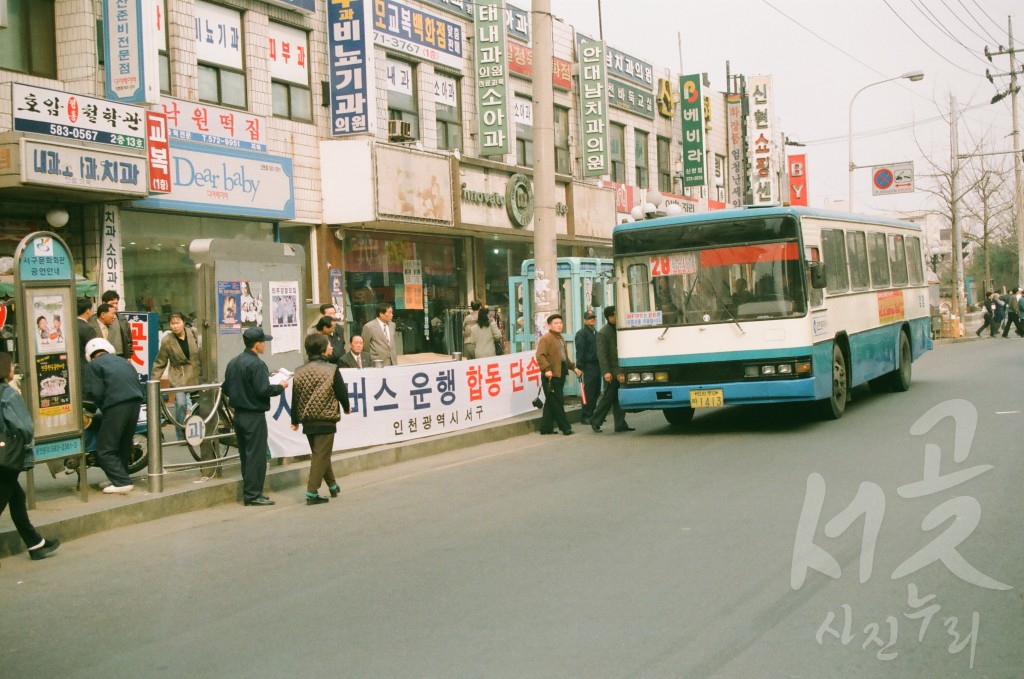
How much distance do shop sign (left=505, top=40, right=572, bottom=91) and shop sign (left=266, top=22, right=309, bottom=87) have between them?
21.1ft

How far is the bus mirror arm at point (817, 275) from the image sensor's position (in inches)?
528

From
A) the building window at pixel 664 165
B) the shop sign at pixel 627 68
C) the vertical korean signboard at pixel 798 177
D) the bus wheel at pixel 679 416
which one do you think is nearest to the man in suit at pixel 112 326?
the bus wheel at pixel 679 416

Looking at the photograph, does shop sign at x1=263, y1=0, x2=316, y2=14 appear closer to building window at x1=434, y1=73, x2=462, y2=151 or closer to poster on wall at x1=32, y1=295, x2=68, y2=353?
building window at x1=434, y1=73, x2=462, y2=151

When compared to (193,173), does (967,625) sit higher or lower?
lower

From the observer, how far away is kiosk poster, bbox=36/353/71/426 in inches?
378

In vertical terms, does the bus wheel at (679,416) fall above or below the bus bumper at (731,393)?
below

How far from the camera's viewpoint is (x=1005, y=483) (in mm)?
9156

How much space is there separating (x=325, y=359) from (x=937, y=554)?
625 centimetres

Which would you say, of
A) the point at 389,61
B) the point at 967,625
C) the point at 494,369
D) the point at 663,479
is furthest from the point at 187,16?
the point at 967,625

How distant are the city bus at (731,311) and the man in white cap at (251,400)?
542 centimetres

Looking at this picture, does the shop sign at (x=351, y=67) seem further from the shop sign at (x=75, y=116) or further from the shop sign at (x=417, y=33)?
the shop sign at (x=75, y=116)

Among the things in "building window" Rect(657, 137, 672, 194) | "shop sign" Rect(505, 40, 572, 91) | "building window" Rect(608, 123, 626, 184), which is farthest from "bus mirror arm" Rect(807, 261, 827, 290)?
"building window" Rect(657, 137, 672, 194)

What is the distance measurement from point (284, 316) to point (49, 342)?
3334mm

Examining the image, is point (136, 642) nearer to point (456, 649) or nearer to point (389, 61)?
point (456, 649)
